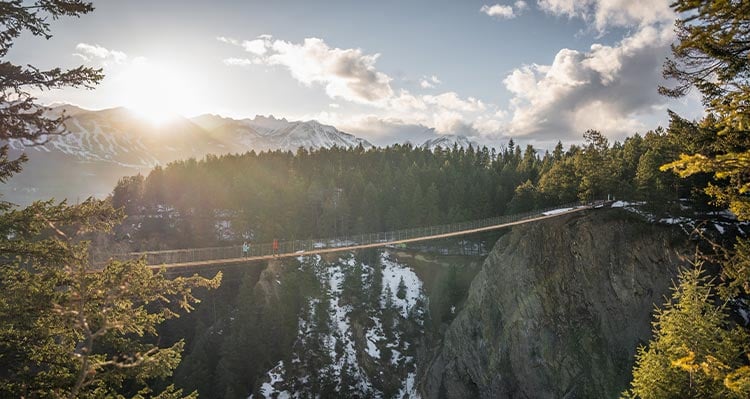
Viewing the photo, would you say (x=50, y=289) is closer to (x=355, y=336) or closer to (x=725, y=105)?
(x=725, y=105)

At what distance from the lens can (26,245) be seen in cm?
716

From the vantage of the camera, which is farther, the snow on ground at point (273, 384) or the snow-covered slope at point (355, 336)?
the snow-covered slope at point (355, 336)

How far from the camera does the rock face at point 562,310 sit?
24281 mm

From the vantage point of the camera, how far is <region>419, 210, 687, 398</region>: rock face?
2428 centimetres

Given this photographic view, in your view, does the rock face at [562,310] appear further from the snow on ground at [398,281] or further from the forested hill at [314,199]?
the forested hill at [314,199]

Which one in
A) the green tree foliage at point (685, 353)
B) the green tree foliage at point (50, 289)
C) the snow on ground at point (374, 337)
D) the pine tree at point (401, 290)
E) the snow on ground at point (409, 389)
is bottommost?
the snow on ground at point (409, 389)

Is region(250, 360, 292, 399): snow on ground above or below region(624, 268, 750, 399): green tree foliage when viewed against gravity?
below

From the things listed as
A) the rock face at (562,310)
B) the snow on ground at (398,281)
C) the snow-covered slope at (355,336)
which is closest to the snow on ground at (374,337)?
the snow-covered slope at (355,336)

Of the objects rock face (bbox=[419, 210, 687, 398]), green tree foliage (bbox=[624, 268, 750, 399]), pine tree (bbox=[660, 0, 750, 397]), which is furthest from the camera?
rock face (bbox=[419, 210, 687, 398])

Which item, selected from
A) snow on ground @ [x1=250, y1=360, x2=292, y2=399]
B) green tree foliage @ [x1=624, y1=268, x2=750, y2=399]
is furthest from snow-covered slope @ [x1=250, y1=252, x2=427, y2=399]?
green tree foliage @ [x1=624, y1=268, x2=750, y2=399]

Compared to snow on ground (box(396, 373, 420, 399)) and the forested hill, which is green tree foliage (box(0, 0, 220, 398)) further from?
the forested hill

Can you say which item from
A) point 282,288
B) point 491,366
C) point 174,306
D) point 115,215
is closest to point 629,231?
point 491,366

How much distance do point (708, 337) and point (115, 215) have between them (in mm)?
16194

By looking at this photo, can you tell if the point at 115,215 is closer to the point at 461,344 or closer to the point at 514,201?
the point at 461,344
